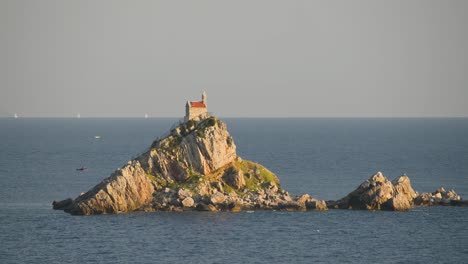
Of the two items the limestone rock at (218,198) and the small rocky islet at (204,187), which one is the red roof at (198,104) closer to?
the small rocky islet at (204,187)

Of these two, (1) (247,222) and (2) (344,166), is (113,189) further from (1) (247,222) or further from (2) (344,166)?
(2) (344,166)

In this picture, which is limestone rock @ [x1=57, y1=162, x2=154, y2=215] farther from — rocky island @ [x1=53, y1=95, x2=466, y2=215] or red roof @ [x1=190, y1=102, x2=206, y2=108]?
red roof @ [x1=190, y1=102, x2=206, y2=108]

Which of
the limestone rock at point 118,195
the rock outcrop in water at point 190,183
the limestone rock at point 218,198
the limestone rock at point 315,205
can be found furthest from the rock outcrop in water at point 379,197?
the limestone rock at point 118,195

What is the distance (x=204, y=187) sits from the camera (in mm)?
121438

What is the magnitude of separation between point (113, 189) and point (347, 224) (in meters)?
31.3

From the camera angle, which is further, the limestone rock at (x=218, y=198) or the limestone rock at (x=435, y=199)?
the limestone rock at (x=435, y=199)

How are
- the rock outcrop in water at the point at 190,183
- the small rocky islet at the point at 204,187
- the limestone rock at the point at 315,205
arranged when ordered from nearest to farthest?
the rock outcrop in water at the point at 190,183 < the small rocky islet at the point at 204,187 < the limestone rock at the point at 315,205

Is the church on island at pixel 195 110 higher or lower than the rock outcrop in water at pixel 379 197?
higher

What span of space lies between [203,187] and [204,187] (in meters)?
0.18

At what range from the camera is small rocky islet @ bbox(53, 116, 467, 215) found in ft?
388

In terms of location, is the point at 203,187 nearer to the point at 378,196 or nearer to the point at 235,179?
the point at 235,179

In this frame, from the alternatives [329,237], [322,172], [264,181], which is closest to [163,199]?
[264,181]

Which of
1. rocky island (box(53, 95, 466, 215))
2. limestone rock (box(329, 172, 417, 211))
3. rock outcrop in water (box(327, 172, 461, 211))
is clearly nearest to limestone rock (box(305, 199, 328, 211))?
rocky island (box(53, 95, 466, 215))

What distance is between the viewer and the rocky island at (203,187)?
118m
